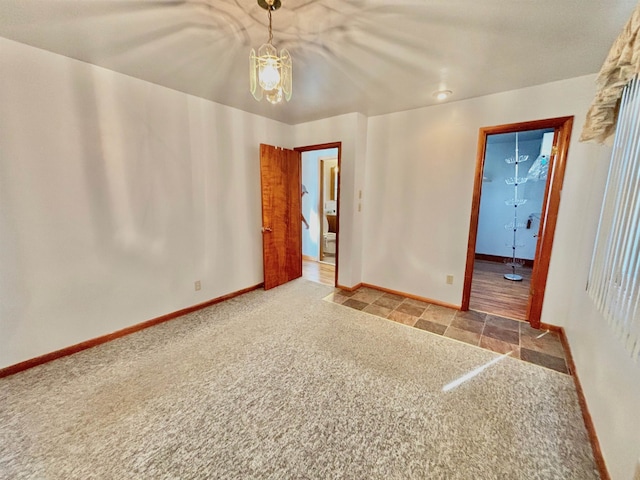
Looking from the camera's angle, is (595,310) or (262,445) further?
(595,310)

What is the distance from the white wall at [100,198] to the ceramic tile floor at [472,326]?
1.92 meters

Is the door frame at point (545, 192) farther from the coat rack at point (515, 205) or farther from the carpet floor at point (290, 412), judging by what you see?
the coat rack at point (515, 205)

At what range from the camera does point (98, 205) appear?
217 centimetres

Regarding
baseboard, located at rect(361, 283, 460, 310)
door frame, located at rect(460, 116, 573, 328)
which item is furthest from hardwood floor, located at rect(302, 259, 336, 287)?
door frame, located at rect(460, 116, 573, 328)

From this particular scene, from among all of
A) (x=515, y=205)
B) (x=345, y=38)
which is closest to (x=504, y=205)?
(x=515, y=205)

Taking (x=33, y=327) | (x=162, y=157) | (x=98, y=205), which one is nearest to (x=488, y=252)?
(x=162, y=157)

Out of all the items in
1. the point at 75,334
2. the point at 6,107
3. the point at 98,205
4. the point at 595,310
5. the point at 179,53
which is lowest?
the point at 75,334

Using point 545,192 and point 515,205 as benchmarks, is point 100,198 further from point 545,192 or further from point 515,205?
point 515,205

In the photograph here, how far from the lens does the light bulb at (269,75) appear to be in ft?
4.90

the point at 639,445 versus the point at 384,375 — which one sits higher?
the point at 639,445

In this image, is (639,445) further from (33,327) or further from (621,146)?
(33,327)

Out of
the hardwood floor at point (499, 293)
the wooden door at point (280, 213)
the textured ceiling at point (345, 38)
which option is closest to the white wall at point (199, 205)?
the wooden door at point (280, 213)

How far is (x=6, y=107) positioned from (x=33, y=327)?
1.62m

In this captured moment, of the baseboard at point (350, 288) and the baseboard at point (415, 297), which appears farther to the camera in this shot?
the baseboard at point (350, 288)
